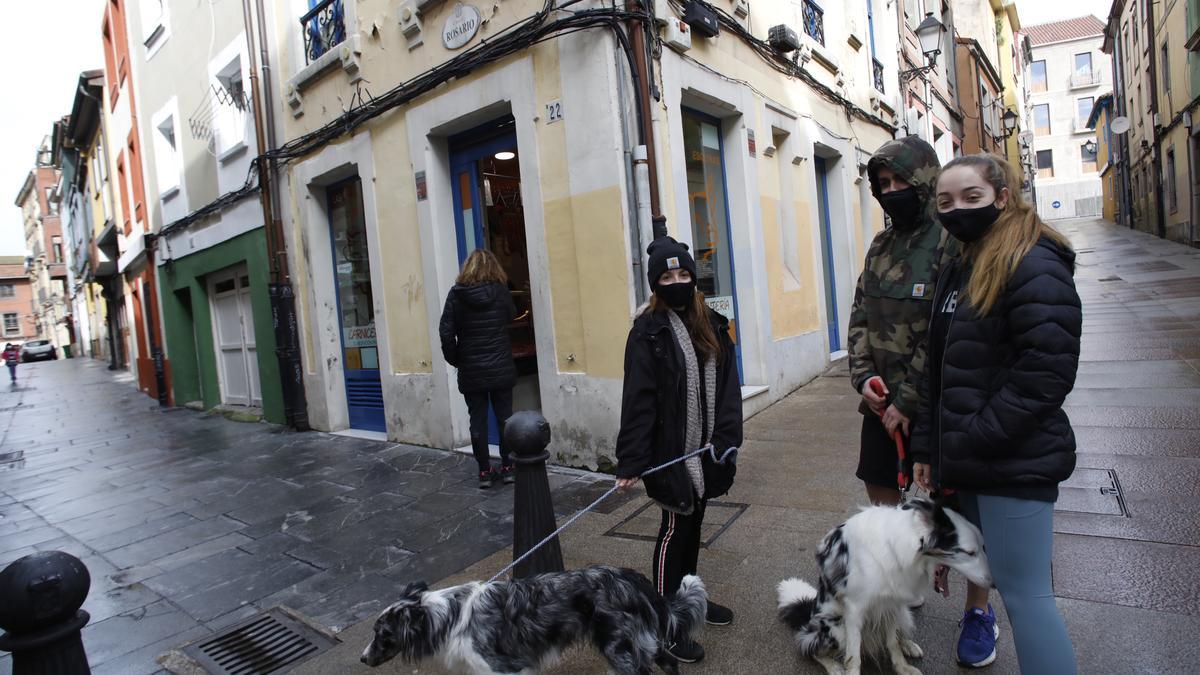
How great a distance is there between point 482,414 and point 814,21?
7306mm

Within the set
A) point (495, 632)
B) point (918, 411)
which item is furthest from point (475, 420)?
point (918, 411)

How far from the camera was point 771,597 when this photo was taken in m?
3.18

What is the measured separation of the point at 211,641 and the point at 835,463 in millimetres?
4157

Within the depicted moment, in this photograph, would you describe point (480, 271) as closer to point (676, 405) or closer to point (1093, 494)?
point (676, 405)

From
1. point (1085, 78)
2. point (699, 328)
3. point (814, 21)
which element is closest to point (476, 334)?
point (699, 328)

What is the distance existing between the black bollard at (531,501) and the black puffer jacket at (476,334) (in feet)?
8.17

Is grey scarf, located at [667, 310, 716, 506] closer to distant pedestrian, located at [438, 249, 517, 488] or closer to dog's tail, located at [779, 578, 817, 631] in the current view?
dog's tail, located at [779, 578, 817, 631]

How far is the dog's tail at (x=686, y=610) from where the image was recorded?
2.50 m

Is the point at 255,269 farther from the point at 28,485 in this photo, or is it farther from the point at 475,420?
the point at 475,420

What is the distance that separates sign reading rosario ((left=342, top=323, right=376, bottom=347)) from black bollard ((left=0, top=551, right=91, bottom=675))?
6.64 meters

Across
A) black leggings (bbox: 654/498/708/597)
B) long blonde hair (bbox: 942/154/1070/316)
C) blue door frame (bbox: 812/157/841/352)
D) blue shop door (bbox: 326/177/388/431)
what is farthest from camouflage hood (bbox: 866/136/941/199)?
blue door frame (bbox: 812/157/841/352)

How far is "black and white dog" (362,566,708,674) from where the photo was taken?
86.5 inches

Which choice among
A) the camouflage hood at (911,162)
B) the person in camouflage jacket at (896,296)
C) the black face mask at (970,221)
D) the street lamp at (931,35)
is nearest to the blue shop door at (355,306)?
the person in camouflage jacket at (896,296)

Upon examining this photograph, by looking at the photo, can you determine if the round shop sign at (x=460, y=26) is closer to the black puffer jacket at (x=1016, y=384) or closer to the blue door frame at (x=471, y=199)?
the blue door frame at (x=471, y=199)
